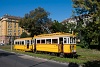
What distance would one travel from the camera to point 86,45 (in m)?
51.3

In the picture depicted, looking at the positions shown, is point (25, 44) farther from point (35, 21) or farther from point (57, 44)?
point (35, 21)

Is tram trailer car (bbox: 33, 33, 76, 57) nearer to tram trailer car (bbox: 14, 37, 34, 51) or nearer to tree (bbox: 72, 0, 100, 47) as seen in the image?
tree (bbox: 72, 0, 100, 47)

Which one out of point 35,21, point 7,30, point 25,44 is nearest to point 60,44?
point 25,44

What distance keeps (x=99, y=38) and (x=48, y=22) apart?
3654cm

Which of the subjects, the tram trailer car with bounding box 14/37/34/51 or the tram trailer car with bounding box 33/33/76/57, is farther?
the tram trailer car with bounding box 14/37/34/51

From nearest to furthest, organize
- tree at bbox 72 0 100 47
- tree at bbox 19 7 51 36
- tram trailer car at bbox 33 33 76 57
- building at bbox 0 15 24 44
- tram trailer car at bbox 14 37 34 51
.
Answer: tree at bbox 72 0 100 47 → tram trailer car at bbox 33 33 76 57 → tram trailer car at bbox 14 37 34 51 → tree at bbox 19 7 51 36 → building at bbox 0 15 24 44

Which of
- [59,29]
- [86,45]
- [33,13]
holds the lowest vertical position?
[86,45]

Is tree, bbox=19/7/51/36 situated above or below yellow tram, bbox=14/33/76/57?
above

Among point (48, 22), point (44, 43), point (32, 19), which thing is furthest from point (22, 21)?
point (44, 43)

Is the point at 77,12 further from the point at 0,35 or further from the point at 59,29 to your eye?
the point at 0,35

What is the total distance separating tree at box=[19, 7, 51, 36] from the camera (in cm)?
7312

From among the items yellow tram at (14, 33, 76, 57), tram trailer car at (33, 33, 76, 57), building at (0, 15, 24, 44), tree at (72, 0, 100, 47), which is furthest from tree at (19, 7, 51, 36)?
building at (0, 15, 24, 44)

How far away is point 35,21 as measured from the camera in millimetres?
73875

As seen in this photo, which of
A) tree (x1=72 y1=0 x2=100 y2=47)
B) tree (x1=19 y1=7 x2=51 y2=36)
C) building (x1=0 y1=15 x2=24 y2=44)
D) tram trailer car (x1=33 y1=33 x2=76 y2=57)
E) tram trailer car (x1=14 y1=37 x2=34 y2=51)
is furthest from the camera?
building (x1=0 y1=15 x2=24 y2=44)
